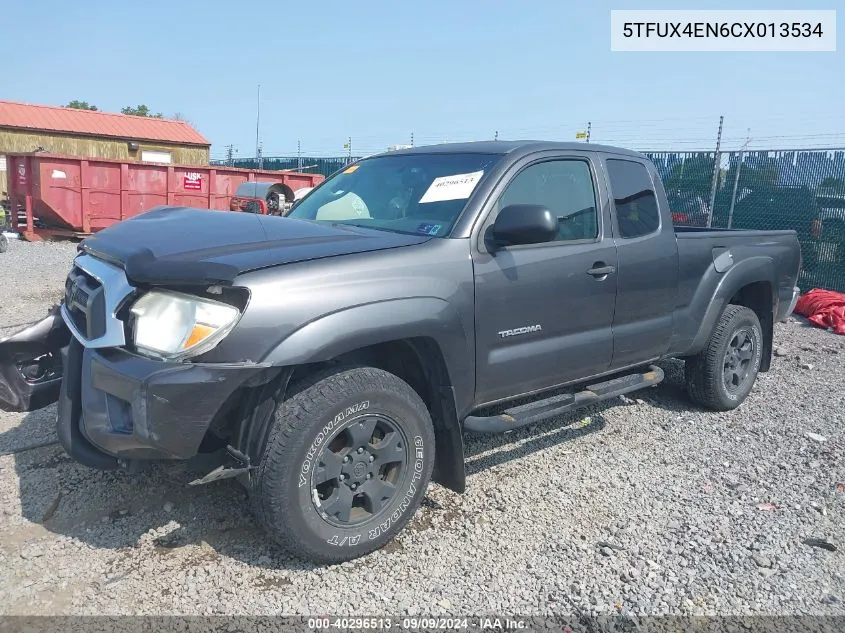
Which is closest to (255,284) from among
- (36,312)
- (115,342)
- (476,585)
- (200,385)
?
(200,385)

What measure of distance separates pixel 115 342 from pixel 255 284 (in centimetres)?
62

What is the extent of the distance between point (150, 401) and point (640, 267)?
293 centimetres

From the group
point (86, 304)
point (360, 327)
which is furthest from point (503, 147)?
point (86, 304)

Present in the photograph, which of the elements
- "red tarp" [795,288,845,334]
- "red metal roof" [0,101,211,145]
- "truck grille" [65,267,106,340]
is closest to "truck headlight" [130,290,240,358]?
"truck grille" [65,267,106,340]

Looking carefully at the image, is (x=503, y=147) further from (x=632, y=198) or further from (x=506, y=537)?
(x=506, y=537)

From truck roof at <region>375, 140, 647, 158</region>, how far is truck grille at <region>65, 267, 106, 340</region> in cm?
202

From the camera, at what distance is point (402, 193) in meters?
3.84

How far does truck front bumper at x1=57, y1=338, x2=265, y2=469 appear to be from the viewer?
8.28ft

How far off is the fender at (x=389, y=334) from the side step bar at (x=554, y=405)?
16 cm

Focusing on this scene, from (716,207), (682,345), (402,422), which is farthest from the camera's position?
(716,207)

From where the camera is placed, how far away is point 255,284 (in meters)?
2.62

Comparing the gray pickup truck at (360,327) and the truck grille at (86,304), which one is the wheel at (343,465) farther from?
the truck grille at (86,304)

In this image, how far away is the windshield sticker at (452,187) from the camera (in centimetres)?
353

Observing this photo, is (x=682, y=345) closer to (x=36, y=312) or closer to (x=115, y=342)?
(x=115, y=342)
